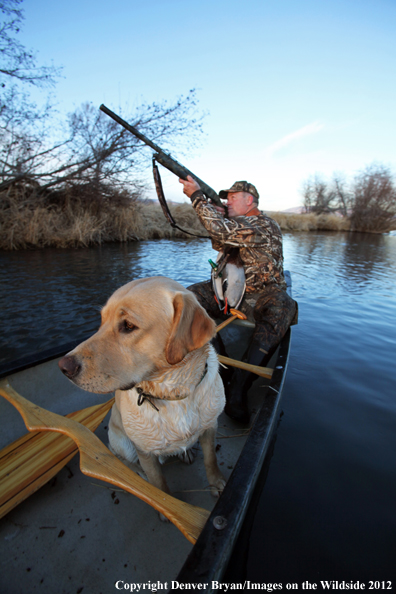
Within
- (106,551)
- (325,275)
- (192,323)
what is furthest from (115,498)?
(325,275)

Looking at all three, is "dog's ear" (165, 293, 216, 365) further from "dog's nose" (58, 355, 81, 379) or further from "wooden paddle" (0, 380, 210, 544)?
"wooden paddle" (0, 380, 210, 544)

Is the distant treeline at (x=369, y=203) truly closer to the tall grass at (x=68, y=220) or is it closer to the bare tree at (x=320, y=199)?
the bare tree at (x=320, y=199)

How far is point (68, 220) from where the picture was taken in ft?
46.7

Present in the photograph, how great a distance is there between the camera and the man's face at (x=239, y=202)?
4.68 m

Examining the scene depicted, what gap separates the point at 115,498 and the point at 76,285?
273 inches

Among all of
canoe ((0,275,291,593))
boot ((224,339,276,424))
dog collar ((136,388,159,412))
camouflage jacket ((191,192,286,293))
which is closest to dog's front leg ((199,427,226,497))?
canoe ((0,275,291,593))

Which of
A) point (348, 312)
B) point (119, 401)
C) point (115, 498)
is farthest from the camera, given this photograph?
point (348, 312)

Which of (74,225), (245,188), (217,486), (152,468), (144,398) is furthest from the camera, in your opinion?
(74,225)

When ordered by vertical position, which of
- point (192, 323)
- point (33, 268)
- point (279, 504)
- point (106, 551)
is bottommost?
point (279, 504)

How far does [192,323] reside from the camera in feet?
5.64

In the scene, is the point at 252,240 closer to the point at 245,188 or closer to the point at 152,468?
the point at 245,188

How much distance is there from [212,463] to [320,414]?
6.51ft

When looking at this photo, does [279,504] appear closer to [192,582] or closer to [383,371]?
[192,582]

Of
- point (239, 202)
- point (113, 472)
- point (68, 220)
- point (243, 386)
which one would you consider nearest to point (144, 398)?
point (113, 472)
